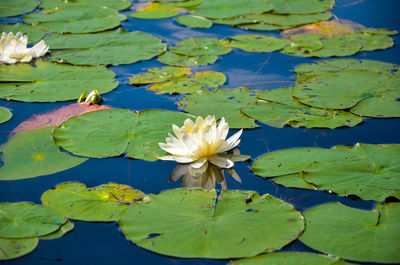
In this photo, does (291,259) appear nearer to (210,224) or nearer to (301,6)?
(210,224)

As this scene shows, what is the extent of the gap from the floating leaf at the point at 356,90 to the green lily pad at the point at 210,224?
1478 millimetres

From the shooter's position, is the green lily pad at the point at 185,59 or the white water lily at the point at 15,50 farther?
the green lily pad at the point at 185,59

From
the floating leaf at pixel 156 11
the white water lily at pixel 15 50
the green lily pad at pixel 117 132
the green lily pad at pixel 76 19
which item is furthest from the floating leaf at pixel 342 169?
the floating leaf at pixel 156 11

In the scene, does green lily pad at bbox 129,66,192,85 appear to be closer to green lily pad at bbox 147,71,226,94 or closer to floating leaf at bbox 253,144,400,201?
green lily pad at bbox 147,71,226,94

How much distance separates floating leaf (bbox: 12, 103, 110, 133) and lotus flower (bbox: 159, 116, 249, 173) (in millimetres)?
978

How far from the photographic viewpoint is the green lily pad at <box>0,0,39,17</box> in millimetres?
6070

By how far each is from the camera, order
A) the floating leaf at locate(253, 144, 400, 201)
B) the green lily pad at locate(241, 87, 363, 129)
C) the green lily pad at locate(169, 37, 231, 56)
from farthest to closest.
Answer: the green lily pad at locate(169, 37, 231, 56)
the green lily pad at locate(241, 87, 363, 129)
the floating leaf at locate(253, 144, 400, 201)

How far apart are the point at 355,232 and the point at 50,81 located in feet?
9.63

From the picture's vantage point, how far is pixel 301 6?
635 centimetres

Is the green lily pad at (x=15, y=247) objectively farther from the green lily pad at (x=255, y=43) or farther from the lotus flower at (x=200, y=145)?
the green lily pad at (x=255, y=43)

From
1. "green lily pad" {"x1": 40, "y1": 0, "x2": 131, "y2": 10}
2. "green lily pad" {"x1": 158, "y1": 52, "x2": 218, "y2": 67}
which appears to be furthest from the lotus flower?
"green lily pad" {"x1": 40, "y1": 0, "x2": 131, "y2": 10}

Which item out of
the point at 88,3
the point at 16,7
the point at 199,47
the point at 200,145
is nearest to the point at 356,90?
the point at 200,145

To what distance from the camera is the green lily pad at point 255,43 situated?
5031mm

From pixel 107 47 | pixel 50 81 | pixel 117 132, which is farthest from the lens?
pixel 107 47
